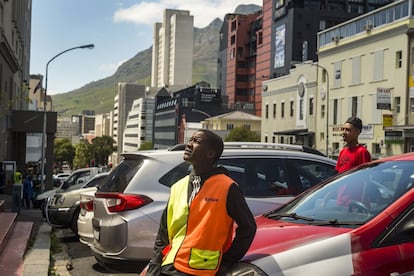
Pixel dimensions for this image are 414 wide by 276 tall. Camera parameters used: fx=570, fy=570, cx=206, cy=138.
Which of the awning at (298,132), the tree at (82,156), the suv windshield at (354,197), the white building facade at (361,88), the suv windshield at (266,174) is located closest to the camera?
the suv windshield at (354,197)

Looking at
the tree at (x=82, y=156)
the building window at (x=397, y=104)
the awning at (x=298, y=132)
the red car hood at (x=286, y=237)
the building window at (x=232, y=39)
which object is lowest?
the tree at (x=82, y=156)

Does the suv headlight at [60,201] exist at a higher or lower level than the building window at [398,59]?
lower

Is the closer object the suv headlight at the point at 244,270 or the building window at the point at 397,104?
the suv headlight at the point at 244,270

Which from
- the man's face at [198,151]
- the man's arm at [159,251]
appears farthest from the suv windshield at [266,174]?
the man's face at [198,151]

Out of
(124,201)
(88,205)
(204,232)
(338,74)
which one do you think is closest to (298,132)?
(338,74)

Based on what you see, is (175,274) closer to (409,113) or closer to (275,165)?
(275,165)

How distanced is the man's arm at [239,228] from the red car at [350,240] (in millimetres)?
70

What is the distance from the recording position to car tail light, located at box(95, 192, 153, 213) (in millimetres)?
6270

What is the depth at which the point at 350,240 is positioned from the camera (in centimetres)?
335

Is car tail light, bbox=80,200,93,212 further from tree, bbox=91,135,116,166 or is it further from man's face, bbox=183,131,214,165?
tree, bbox=91,135,116,166

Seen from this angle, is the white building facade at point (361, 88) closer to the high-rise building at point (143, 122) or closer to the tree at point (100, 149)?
the tree at point (100, 149)

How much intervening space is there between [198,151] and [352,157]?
3523mm

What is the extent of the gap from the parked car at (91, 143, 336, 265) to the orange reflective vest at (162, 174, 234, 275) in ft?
9.19

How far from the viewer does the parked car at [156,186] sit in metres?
6.27
